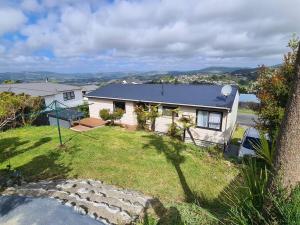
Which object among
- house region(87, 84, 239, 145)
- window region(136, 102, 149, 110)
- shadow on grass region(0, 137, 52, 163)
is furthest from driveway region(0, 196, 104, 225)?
window region(136, 102, 149, 110)

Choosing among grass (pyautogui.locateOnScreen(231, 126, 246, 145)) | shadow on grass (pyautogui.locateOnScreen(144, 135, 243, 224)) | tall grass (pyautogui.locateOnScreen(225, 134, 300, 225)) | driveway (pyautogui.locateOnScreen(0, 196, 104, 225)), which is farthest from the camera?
grass (pyautogui.locateOnScreen(231, 126, 246, 145))

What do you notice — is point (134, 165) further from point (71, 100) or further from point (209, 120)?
point (71, 100)

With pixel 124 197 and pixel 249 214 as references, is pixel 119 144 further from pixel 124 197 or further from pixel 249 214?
pixel 249 214

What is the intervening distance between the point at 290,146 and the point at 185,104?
1514 cm

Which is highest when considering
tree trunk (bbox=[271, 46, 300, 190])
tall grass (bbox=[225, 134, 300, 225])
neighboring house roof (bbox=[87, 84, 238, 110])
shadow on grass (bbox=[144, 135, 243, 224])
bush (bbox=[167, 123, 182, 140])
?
tree trunk (bbox=[271, 46, 300, 190])

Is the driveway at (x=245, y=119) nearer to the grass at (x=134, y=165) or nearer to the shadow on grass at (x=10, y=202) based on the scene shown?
the grass at (x=134, y=165)

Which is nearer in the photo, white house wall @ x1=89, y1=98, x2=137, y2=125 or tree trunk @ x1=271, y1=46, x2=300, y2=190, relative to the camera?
tree trunk @ x1=271, y1=46, x2=300, y2=190

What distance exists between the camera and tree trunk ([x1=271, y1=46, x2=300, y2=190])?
2.71 metres

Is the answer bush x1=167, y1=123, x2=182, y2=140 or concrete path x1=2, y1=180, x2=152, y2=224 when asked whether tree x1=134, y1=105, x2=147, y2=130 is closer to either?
bush x1=167, y1=123, x2=182, y2=140

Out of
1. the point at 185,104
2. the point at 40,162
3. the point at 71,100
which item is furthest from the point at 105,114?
the point at 71,100

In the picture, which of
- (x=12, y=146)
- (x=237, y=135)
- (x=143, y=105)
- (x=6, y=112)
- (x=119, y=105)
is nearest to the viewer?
(x=6, y=112)

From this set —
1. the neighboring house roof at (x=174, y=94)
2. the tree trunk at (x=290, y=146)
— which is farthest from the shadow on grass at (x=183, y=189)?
the neighboring house roof at (x=174, y=94)

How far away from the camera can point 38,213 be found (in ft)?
18.5

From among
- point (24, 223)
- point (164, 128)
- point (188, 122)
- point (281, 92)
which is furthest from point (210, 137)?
point (24, 223)
